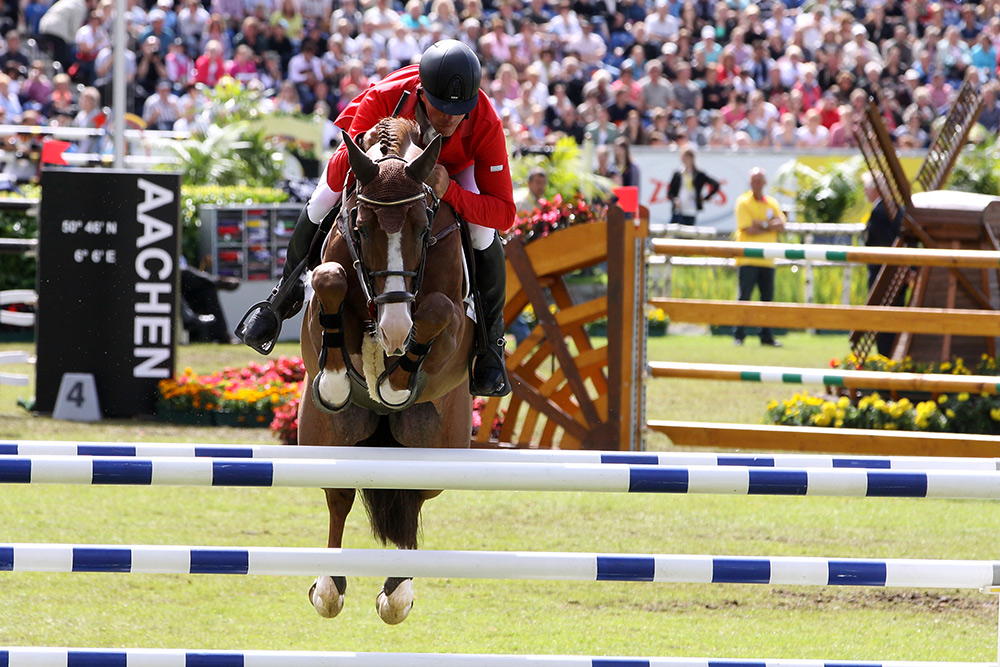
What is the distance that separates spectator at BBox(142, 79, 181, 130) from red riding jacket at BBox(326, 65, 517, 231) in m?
15.0

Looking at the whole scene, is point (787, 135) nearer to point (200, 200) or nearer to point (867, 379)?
point (200, 200)

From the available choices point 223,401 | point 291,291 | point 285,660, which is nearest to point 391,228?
point 291,291

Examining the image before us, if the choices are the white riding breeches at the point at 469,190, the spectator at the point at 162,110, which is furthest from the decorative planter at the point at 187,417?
the spectator at the point at 162,110

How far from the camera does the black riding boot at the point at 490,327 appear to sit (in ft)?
16.2

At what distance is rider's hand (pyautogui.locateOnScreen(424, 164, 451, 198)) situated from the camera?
179 inches

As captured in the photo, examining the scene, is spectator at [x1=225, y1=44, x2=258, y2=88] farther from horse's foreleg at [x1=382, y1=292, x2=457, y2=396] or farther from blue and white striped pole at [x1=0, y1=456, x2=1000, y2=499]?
blue and white striped pole at [x1=0, y1=456, x2=1000, y2=499]

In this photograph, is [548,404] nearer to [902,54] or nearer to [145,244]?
[145,244]

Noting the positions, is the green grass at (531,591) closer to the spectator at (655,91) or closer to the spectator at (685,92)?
the spectator at (655,91)

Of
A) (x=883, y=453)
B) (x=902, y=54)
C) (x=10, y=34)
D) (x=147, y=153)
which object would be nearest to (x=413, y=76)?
(x=883, y=453)

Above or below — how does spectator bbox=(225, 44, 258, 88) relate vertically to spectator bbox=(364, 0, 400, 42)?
below

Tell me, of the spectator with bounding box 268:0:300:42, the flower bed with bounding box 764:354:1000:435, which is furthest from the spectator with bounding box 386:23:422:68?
the flower bed with bounding box 764:354:1000:435

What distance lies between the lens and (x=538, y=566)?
132 inches

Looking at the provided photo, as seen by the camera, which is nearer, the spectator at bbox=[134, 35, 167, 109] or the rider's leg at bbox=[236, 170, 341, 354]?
the rider's leg at bbox=[236, 170, 341, 354]

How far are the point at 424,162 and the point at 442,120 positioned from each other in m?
0.49
